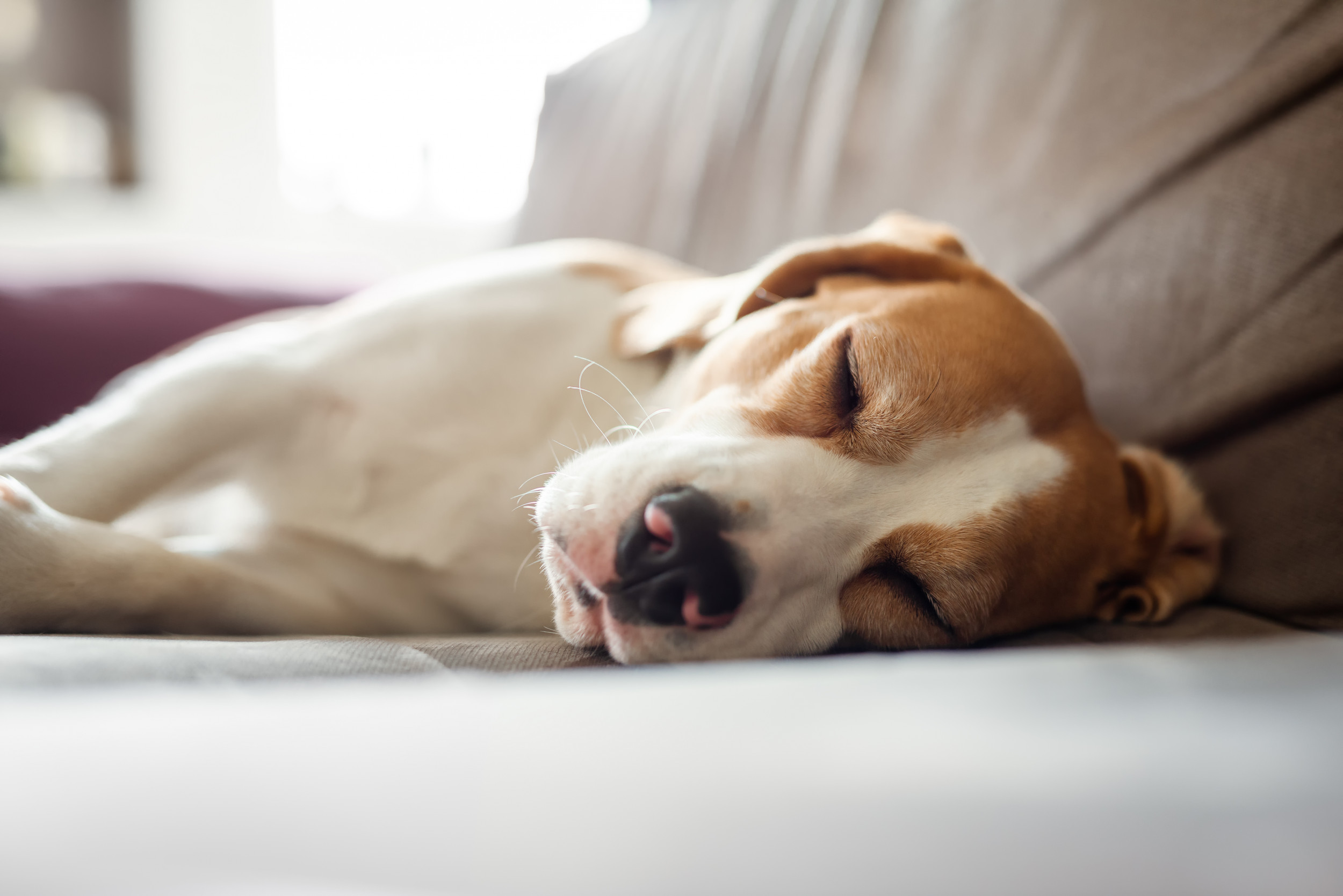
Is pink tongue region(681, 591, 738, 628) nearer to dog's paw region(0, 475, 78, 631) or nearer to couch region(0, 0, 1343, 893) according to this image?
couch region(0, 0, 1343, 893)

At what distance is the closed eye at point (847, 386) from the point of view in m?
1.16

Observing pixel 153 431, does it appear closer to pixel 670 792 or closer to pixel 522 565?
pixel 522 565

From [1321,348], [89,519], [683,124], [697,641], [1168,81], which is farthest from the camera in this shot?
[683,124]

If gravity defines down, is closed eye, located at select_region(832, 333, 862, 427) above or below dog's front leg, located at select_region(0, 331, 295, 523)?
above

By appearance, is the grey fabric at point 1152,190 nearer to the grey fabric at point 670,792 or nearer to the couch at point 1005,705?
the couch at point 1005,705

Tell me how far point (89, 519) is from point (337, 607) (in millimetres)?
341

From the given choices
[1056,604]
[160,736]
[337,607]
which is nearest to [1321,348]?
[1056,604]

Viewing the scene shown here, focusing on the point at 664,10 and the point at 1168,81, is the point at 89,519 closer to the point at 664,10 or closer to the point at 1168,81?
the point at 1168,81

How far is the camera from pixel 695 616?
0.92 meters

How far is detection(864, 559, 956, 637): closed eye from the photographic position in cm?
110

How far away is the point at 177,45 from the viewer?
642cm

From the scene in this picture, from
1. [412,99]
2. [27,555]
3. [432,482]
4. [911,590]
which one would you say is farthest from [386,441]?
[412,99]

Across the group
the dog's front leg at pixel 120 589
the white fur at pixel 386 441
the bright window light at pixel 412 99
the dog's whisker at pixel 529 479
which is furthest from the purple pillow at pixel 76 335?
the bright window light at pixel 412 99

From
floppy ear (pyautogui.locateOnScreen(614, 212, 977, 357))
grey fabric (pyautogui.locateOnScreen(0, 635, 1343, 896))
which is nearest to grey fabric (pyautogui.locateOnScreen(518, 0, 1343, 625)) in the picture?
floppy ear (pyautogui.locateOnScreen(614, 212, 977, 357))
